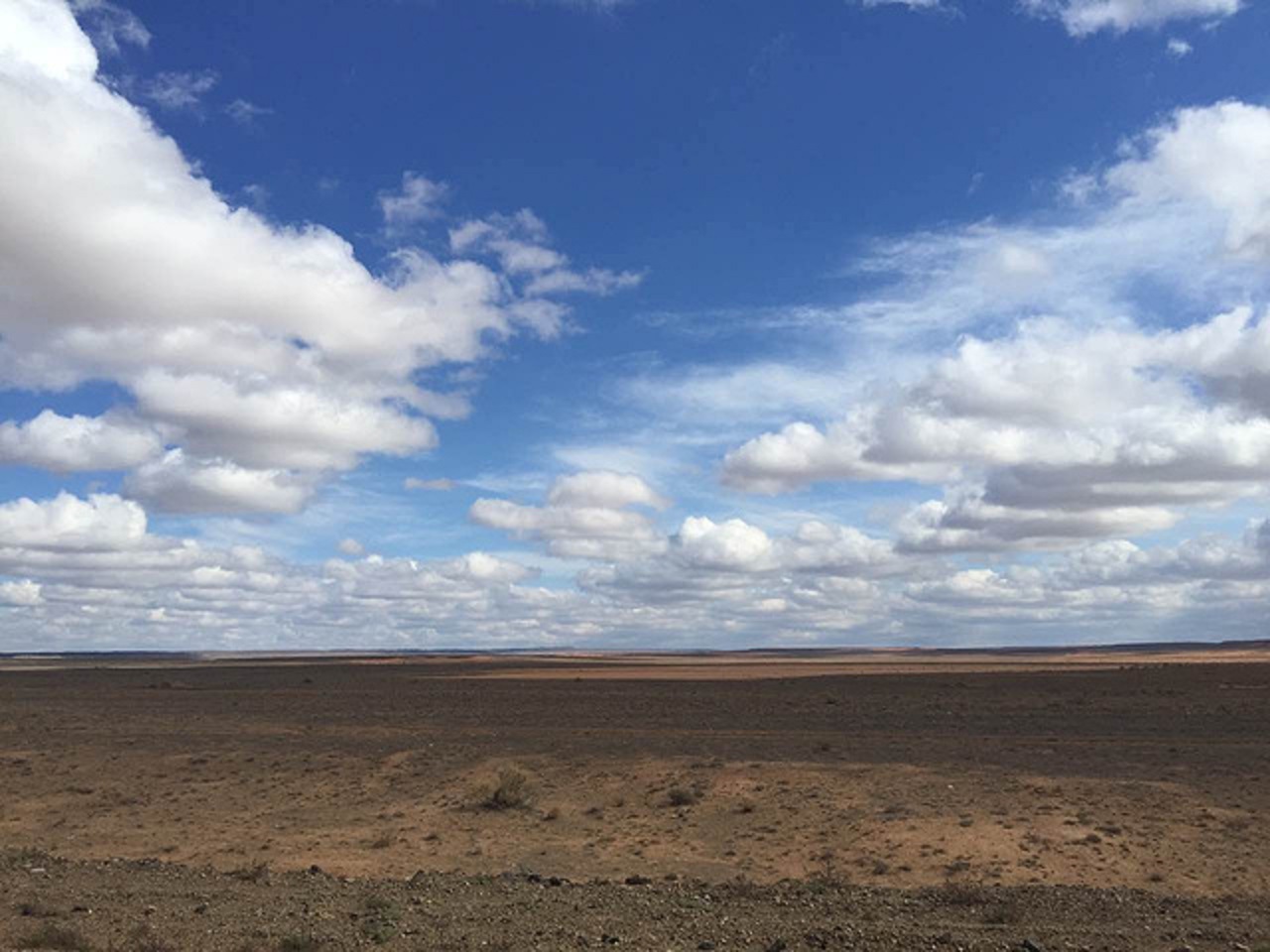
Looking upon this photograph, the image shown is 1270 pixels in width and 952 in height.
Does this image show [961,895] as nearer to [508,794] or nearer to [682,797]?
[682,797]

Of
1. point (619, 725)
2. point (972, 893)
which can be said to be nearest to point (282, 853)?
point (972, 893)

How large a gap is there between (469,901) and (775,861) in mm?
7677

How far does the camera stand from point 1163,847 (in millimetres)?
21938

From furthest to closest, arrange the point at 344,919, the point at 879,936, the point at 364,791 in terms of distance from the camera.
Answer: the point at 364,791
the point at 344,919
the point at 879,936

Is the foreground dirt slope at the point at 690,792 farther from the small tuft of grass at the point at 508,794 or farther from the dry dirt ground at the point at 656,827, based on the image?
the small tuft of grass at the point at 508,794

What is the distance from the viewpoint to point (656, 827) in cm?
2545

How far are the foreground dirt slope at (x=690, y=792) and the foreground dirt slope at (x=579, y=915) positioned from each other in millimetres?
2825

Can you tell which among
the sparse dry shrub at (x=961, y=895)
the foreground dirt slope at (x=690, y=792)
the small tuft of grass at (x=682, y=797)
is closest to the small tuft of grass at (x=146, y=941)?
the foreground dirt slope at (x=690, y=792)

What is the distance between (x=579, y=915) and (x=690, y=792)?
42.1 ft

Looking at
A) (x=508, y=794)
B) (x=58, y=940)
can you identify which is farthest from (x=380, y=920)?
(x=508, y=794)

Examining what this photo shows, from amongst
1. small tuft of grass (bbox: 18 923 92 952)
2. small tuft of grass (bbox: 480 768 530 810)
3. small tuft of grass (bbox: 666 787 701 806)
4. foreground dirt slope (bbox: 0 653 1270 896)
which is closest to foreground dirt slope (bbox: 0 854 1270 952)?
small tuft of grass (bbox: 18 923 92 952)

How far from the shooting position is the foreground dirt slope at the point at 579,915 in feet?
45.1

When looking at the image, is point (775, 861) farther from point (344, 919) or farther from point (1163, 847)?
point (344, 919)

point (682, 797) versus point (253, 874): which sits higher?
point (682, 797)
